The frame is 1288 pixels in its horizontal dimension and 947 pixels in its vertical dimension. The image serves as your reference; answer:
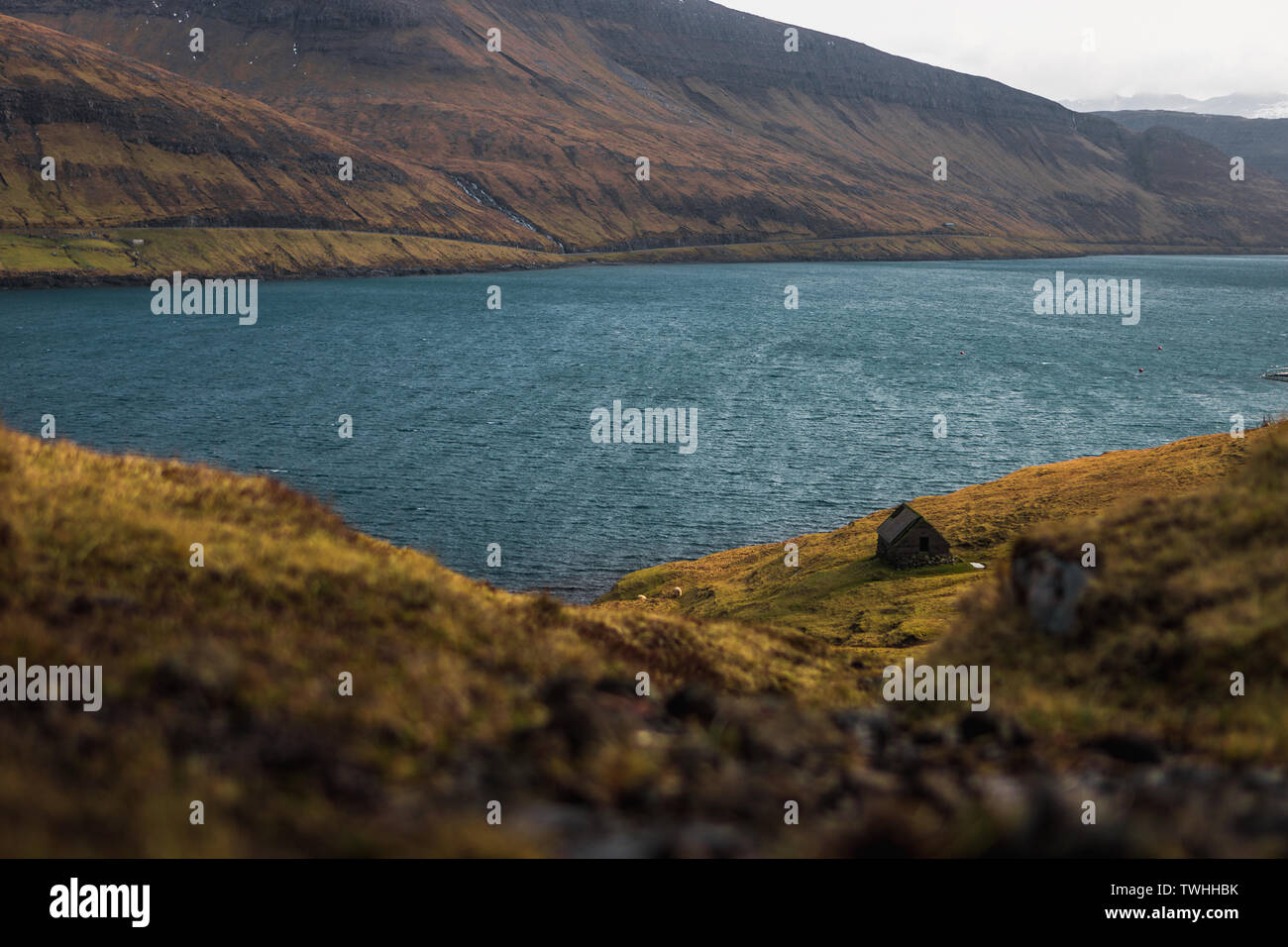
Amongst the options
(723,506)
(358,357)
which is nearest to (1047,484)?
(723,506)

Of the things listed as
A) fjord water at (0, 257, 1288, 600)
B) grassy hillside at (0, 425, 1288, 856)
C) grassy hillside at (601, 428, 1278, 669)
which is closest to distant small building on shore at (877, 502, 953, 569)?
grassy hillside at (601, 428, 1278, 669)

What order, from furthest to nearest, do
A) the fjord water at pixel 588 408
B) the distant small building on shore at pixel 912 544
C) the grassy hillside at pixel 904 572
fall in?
the fjord water at pixel 588 408, the distant small building on shore at pixel 912 544, the grassy hillside at pixel 904 572

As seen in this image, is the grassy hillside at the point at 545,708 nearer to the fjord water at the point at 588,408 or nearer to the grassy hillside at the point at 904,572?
the grassy hillside at the point at 904,572

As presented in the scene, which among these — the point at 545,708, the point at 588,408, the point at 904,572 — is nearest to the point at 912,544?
the point at 904,572

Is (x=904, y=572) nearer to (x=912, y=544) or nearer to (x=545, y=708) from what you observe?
(x=912, y=544)

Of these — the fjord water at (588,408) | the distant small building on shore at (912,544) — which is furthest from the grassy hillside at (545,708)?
the fjord water at (588,408)

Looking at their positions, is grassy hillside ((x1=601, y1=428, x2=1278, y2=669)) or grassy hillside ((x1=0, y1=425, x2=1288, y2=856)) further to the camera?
grassy hillside ((x1=601, y1=428, x2=1278, y2=669))

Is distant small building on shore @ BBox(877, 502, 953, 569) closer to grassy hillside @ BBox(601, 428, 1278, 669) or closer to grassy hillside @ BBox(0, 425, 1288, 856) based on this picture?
grassy hillside @ BBox(601, 428, 1278, 669)
